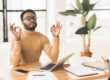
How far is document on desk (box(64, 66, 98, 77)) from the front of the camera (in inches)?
78.7

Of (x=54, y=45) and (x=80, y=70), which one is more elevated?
(x=54, y=45)

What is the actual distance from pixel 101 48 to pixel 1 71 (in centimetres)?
338

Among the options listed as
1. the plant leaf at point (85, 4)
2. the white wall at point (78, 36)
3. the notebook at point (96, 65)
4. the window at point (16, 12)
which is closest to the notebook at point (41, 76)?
the notebook at point (96, 65)

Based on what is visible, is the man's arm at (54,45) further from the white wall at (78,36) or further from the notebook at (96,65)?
the white wall at (78,36)

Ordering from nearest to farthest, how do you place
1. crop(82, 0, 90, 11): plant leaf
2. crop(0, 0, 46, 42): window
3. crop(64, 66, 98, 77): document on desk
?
crop(64, 66, 98, 77): document on desk < crop(82, 0, 90, 11): plant leaf < crop(0, 0, 46, 42): window

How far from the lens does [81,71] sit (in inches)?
82.6

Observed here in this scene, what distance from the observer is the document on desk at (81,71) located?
200 cm

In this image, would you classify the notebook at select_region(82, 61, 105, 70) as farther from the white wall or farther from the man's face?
the white wall

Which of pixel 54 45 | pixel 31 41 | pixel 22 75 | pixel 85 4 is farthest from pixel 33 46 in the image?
pixel 85 4

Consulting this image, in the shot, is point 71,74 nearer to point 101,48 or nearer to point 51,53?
point 51,53

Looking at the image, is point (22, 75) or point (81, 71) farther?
point (81, 71)

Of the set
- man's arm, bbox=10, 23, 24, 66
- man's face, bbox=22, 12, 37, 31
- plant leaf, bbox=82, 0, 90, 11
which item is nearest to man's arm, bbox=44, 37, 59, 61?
man's face, bbox=22, 12, 37, 31

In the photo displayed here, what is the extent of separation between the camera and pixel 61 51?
432 centimetres

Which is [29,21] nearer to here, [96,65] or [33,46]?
[33,46]
